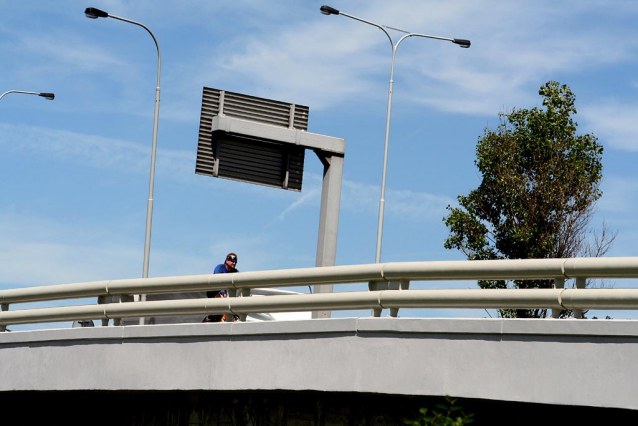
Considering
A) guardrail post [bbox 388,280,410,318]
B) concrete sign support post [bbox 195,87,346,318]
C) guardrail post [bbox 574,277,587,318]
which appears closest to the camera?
guardrail post [bbox 574,277,587,318]

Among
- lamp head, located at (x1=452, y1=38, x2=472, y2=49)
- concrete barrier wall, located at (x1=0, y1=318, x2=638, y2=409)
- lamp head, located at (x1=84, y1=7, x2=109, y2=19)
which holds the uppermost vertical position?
lamp head, located at (x1=452, y1=38, x2=472, y2=49)

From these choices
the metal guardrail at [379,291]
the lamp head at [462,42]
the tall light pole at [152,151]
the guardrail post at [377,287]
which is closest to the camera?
the metal guardrail at [379,291]

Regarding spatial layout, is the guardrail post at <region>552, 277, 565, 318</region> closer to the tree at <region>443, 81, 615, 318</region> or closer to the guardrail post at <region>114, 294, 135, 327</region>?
the guardrail post at <region>114, 294, 135, 327</region>

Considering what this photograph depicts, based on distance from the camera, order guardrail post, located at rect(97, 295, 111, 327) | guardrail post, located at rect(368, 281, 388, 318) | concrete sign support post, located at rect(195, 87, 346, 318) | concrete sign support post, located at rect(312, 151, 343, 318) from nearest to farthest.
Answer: guardrail post, located at rect(368, 281, 388, 318), guardrail post, located at rect(97, 295, 111, 327), concrete sign support post, located at rect(312, 151, 343, 318), concrete sign support post, located at rect(195, 87, 346, 318)

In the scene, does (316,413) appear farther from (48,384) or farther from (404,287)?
(48,384)

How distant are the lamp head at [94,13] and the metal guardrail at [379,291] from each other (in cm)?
1679

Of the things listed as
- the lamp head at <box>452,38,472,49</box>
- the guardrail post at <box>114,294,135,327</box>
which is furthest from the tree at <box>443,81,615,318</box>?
the guardrail post at <box>114,294,135,327</box>

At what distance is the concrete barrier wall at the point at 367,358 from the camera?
8.03 metres

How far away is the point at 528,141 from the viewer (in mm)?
45250

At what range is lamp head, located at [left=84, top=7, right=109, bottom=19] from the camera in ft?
93.7

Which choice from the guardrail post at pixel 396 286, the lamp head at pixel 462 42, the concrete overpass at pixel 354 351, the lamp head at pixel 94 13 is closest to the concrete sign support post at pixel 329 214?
the concrete overpass at pixel 354 351

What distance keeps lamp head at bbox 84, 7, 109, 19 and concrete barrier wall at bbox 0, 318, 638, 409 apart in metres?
17.5

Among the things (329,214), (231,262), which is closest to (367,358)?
(231,262)

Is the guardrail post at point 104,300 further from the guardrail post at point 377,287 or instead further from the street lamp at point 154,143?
the street lamp at point 154,143
